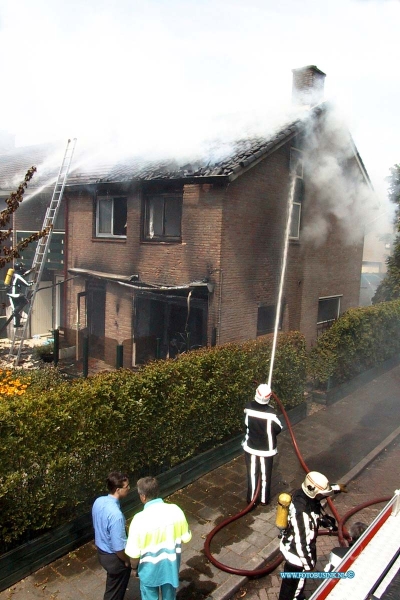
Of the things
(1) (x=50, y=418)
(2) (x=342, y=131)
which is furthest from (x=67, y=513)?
(2) (x=342, y=131)

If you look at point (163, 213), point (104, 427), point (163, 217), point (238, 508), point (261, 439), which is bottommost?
point (238, 508)

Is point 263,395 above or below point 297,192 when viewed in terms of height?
below

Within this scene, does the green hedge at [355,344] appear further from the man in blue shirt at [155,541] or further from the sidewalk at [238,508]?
the man in blue shirt at [155,541]

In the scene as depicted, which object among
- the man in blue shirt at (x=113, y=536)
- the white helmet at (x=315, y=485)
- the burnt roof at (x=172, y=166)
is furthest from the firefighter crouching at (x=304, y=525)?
the burnt roof at (x=172, y=166)

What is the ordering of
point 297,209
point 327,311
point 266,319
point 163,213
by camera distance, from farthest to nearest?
point 327,311 → point 297,209 → point 266,319 → point 163,213

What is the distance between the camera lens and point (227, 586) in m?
4.84

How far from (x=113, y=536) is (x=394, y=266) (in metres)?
19.0

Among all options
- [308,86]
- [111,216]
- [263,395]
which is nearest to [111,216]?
[111,216]

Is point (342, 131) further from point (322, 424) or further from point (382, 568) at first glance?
point (382, 568)

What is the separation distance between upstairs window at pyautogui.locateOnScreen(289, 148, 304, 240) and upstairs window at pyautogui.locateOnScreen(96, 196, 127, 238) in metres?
4.73

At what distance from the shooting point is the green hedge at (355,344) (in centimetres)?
1097

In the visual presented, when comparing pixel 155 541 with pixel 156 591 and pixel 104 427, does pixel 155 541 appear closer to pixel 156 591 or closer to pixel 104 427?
pixel 156 591

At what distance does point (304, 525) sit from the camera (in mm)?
4055

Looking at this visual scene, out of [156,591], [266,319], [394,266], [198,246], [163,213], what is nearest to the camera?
[156,591]
